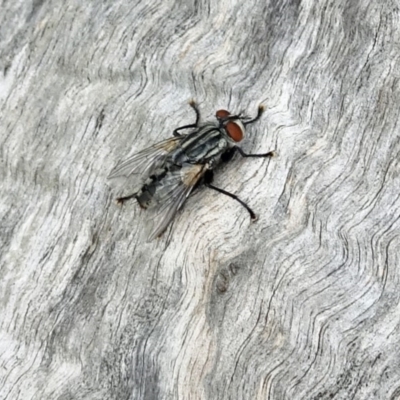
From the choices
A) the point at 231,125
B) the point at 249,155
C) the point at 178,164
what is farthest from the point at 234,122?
the point at 178,164

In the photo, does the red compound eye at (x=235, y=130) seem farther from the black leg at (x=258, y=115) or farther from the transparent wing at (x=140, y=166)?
the transparent wing at (x=140, y=166)

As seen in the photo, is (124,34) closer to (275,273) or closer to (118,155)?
(118,155)

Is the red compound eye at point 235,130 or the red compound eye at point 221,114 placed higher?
the red compound eye at point 221,114

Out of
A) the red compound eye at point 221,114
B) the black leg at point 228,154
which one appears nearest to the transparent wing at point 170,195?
the black leg at point 228,154

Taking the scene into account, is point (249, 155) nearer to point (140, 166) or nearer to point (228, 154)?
point (228, 154)

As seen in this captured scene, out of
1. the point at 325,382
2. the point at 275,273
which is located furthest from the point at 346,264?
the point at 325,382

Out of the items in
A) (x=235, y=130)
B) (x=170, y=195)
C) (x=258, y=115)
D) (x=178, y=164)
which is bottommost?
(x=170, y=195)

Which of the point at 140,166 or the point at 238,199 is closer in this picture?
the point at 238,199

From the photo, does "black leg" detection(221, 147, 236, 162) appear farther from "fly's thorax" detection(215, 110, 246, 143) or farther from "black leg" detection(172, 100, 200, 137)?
"black leg" detection(172, 100, 200, 137)
